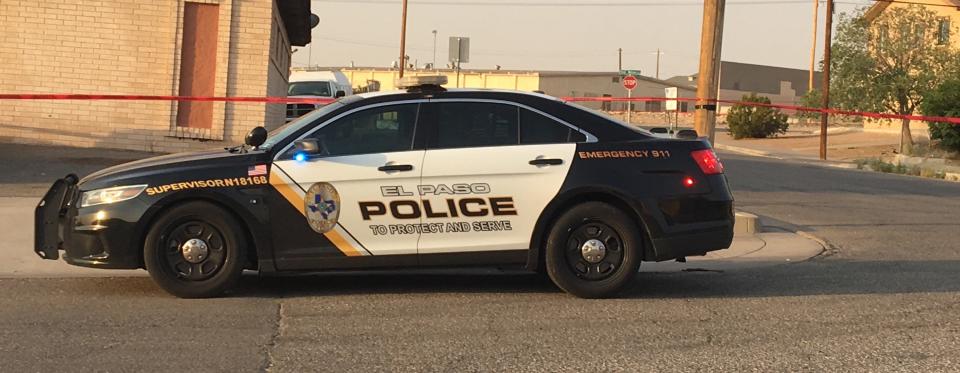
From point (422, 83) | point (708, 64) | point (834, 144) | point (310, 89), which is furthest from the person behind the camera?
point (834, 144)

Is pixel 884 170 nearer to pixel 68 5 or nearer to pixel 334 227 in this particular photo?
pixel 68 5

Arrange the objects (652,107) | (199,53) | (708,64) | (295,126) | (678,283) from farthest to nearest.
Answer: (652,107) → (199,53) → (708,64) → (678,283) → (295,126)

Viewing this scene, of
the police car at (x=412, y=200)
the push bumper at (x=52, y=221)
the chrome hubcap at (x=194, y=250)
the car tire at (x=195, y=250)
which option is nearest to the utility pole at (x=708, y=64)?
the police car at (x=412, y=200)

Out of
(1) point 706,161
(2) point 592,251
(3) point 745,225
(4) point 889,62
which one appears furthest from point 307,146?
(4) point 889,62

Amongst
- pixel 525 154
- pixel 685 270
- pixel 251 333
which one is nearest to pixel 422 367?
pixel 251 333

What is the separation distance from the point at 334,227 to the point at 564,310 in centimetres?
171

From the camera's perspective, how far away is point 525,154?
8102mm

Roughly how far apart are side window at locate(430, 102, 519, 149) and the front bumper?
2.21 metres

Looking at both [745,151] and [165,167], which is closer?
[165,167]

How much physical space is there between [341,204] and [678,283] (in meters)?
2.92

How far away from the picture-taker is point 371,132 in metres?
8.15

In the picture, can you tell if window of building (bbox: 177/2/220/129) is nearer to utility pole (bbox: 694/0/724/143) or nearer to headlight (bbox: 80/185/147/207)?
utility pole (bbox: 694/0/724/143)

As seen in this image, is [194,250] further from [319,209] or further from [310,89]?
[310,89]

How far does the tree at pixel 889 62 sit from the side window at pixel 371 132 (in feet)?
121
